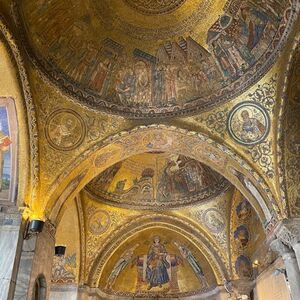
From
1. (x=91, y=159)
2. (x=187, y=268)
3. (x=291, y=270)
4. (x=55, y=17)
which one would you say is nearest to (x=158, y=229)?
(x=187, y=268)

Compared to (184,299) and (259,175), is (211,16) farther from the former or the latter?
(184,299)

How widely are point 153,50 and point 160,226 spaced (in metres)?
7.22

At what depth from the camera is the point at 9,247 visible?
7.53m

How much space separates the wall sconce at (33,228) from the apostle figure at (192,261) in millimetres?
7927

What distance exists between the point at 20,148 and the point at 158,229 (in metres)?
7.49

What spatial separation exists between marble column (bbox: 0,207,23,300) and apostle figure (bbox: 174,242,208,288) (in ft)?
26.9

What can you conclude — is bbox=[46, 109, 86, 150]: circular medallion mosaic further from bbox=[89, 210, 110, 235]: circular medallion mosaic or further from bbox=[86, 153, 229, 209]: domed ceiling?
bbox=[89, 210, 110, 235]: circular medallion mosaic

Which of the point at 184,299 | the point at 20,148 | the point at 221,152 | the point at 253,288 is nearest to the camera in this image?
the point at 20,148

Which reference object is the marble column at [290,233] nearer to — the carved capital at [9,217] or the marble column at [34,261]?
the marble column at [34,261]

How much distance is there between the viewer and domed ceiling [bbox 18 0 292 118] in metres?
8.35

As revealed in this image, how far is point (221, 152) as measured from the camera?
367 inches

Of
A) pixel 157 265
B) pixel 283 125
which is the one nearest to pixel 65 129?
pixel 283 125

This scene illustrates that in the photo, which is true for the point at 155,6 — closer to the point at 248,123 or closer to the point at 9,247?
the point at 248,123

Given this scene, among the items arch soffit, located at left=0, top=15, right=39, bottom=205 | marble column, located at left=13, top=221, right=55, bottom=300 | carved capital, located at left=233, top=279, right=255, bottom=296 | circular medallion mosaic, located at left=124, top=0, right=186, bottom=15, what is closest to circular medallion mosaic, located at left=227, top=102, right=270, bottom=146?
circular medallion mosaic, located at left=124, top=0, right=186, bottom=15
